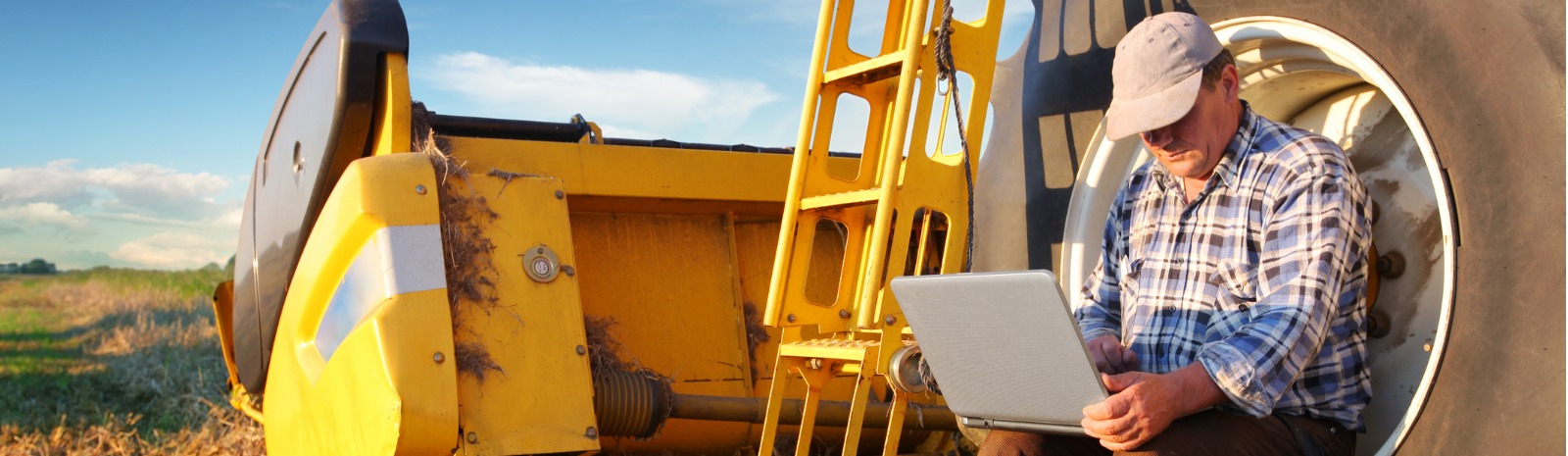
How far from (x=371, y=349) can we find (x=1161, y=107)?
197 centimetres

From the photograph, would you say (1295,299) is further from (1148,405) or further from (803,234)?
(803,234)

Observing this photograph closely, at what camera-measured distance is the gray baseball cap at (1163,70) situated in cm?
222

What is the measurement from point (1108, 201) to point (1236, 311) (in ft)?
2.80

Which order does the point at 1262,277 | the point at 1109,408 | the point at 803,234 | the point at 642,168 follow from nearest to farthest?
the point at 1109,408 < the point at 1262,277 < the point at 803,234 < the point at 642,168

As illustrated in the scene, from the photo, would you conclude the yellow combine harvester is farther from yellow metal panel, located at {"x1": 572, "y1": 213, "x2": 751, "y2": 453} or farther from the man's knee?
the man's knee

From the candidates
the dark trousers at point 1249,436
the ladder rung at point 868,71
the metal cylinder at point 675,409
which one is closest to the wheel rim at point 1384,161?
the dark trousers at point 1249,436

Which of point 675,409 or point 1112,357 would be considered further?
point 675,409

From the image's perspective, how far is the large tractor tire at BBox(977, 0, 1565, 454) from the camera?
6.36ft

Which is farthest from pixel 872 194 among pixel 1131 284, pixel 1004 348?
pixel 1004 348

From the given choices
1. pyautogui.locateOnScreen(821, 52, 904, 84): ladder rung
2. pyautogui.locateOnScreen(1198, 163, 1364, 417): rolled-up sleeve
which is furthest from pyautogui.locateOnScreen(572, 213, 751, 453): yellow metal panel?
pyautogui.locateOnScreen(1198, 163, 1364, 417): rolled-up sleeve

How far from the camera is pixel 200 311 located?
12.9m

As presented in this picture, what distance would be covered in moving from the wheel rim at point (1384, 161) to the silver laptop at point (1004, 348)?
0.60 meters

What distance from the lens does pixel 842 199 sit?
10.2 ft

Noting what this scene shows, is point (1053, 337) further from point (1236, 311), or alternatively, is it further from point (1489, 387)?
point (1489, 387)
